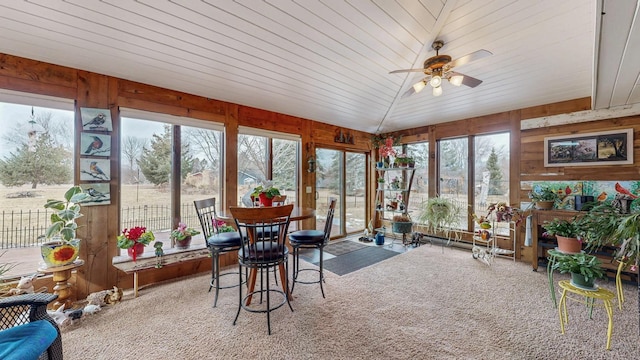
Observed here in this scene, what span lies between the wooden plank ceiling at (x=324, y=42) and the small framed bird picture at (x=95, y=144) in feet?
2.33

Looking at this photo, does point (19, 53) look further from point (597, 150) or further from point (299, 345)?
point (597, 150)

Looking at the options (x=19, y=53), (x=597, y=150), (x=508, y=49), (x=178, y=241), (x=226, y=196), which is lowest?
(x=178, y=241)

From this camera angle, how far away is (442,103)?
13.0ft

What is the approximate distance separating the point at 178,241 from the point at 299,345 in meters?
2.08

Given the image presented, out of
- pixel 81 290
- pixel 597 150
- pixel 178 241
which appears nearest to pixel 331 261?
pixel 178 241

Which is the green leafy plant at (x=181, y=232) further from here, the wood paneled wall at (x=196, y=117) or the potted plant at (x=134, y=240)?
the wood paneled wall at (x=196, y=117)

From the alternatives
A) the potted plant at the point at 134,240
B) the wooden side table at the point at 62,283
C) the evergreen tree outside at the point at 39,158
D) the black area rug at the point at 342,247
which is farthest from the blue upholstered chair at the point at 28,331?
the black area rug at the point at 342,247

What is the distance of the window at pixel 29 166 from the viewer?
2.32 m

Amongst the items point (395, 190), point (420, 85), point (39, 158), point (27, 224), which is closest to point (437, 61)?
point (420, 85)

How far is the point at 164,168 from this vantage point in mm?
3160

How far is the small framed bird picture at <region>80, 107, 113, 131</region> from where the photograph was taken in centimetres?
258

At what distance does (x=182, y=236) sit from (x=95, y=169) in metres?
1.17

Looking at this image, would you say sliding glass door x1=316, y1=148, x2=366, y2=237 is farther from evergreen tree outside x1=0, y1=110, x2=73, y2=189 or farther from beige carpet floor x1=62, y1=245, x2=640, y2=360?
evergreen tree outside x1=0, y1=110, x2=73, y2=189

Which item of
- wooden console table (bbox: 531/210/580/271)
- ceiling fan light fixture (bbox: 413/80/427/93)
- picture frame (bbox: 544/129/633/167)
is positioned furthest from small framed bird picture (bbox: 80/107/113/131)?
picture frame (bbox: 544/129/633/167)
